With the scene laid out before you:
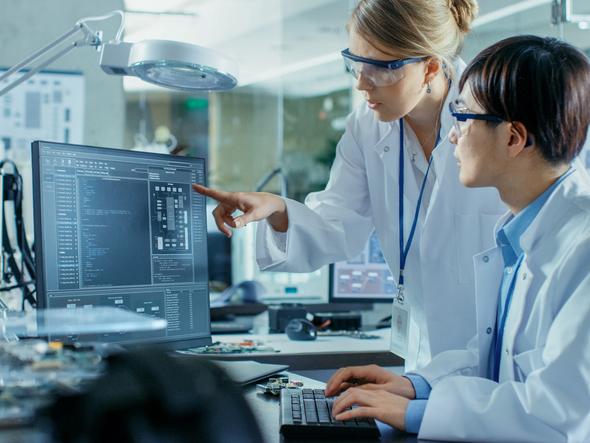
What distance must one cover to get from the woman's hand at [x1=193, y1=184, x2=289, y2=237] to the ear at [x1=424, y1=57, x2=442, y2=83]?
17.1 inches

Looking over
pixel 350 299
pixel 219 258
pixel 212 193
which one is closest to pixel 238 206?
pixel 212 193

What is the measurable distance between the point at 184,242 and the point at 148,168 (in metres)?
0.17

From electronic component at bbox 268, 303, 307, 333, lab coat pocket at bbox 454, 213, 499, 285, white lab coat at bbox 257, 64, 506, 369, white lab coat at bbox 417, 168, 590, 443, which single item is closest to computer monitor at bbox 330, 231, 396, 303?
electronic component at bbox 268, 303, 307, 333

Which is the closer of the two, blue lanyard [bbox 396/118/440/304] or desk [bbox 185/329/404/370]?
blue lanyard [bbox 396/118/440/304]

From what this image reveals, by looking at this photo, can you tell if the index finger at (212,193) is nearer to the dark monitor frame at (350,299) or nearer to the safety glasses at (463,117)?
the safety glasses at (463,117)

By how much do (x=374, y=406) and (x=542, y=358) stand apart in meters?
0.25

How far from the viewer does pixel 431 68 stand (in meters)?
1.62

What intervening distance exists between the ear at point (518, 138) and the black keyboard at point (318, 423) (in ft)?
1.64

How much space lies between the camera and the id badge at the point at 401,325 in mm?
1711

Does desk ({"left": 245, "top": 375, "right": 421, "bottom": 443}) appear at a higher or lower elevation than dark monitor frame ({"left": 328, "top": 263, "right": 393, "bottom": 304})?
lower

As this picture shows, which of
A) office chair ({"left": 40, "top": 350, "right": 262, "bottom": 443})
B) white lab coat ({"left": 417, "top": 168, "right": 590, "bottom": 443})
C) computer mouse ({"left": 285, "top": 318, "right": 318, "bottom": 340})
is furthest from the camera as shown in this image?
computer mouse ({"left": 285, "top": 318, "right": 318, "bottom": 340})

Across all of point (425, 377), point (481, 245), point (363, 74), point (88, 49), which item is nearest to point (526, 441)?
point (425, 377)

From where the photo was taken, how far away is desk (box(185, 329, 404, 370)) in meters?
1.94

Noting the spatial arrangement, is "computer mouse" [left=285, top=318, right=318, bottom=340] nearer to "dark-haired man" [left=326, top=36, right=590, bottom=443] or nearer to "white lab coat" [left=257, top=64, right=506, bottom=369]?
"white lab coat" [left=257, top=64, right=506, bottom=369]
